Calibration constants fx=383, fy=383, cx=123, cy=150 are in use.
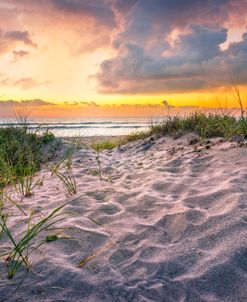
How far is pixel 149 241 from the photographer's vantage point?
2938 millimetres

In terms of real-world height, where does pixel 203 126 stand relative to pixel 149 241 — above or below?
above

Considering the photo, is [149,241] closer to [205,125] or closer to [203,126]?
[205,125]

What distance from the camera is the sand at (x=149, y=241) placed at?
2.36 metres

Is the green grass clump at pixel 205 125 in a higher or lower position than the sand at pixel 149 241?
higher

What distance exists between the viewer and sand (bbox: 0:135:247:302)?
7.74ft

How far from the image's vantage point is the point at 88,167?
6.01m

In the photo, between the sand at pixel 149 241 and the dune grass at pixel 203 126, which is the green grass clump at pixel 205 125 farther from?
the sand at pixel 149 241

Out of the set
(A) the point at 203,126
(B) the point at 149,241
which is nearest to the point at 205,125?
(A) the point at 203,126

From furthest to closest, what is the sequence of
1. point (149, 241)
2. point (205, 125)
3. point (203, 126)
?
point (203, 126), point (205, 125), point (149, 241)

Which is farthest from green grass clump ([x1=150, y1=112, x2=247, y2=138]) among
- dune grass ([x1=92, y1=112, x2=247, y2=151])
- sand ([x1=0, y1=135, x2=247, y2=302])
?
sand ([x1=0, y1=135, x2=247, y2=302])

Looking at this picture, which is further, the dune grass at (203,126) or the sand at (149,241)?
the dune grass at (203,126)

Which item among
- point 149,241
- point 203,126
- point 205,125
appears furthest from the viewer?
→ point 203,126

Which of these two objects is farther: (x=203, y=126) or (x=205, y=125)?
(x=203, y=126)

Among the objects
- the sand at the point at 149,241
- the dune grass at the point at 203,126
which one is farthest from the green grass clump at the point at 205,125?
the sand at the point at 149,241
